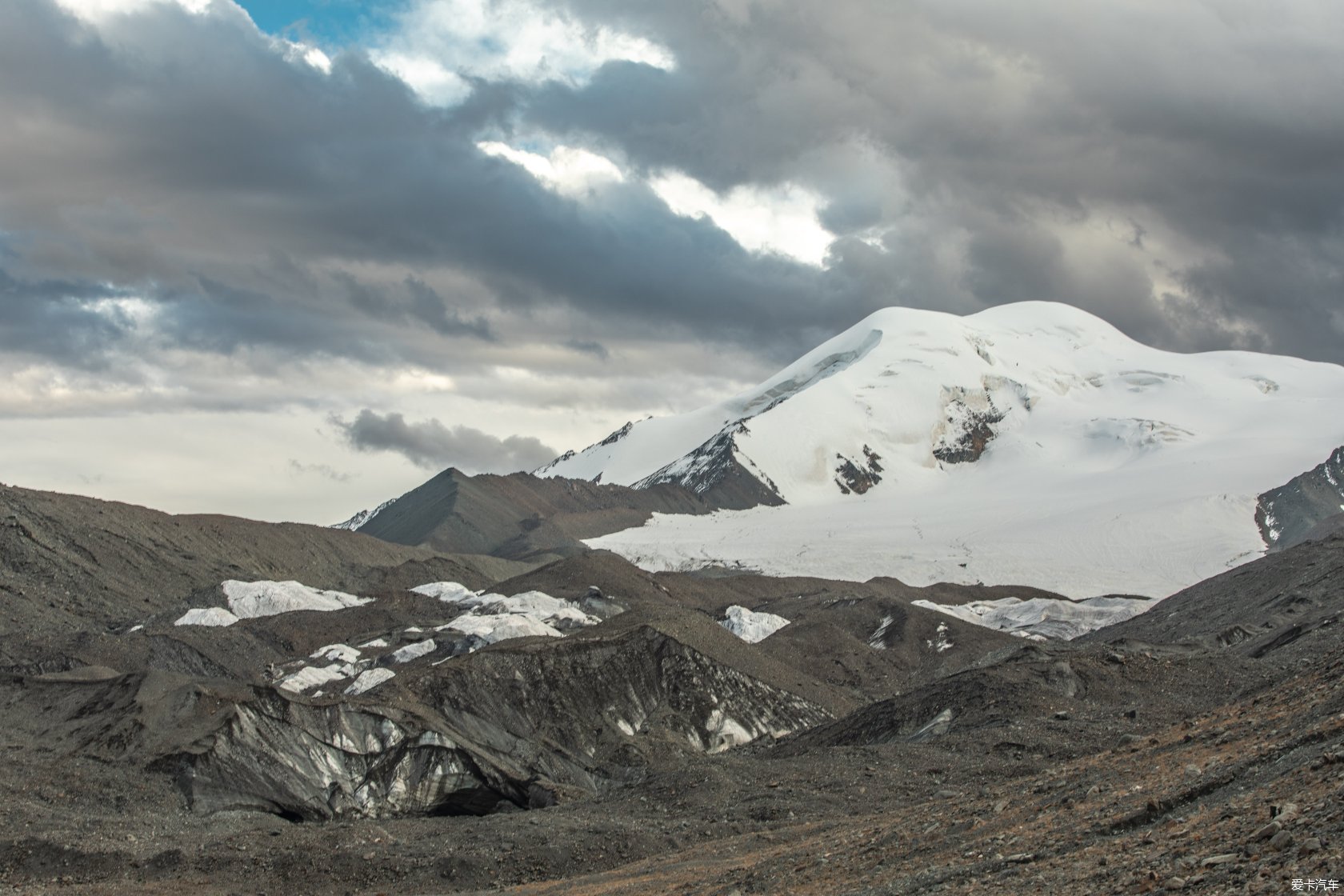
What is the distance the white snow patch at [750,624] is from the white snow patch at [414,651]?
64.0 ft

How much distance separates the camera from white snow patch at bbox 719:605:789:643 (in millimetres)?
78938

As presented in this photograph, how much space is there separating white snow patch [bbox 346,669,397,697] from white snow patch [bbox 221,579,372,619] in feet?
77.9

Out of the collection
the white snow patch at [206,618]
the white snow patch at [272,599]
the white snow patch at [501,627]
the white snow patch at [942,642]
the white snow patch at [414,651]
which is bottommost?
the white snow patch at [942,642]

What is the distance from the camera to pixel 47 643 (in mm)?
60656

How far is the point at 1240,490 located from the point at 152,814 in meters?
140

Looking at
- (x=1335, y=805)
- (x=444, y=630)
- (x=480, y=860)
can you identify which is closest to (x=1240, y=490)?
(x=444, y=630)

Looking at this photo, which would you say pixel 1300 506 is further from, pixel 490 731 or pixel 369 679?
pixel 490 731

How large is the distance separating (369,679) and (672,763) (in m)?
17.2

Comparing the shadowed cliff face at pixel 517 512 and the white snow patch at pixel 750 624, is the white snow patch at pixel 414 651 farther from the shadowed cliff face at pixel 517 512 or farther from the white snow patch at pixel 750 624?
the shadowed cliff face at pixel 517 512

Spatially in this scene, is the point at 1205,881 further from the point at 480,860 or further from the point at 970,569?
the point at 970,569

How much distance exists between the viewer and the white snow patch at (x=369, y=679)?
56094 millimetres

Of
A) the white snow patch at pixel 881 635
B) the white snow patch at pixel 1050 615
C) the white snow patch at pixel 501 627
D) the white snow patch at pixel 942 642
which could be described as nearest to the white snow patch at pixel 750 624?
the white snow patch at pixel 881 635

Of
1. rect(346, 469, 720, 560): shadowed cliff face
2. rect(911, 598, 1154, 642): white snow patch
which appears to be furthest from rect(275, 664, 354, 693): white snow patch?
rect(346, 469, 720, 560): shadowed cliff face

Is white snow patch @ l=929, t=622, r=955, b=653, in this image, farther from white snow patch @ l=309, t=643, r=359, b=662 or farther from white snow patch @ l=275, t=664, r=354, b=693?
white snow patch @ l=275, t=664, r=354, b=693
